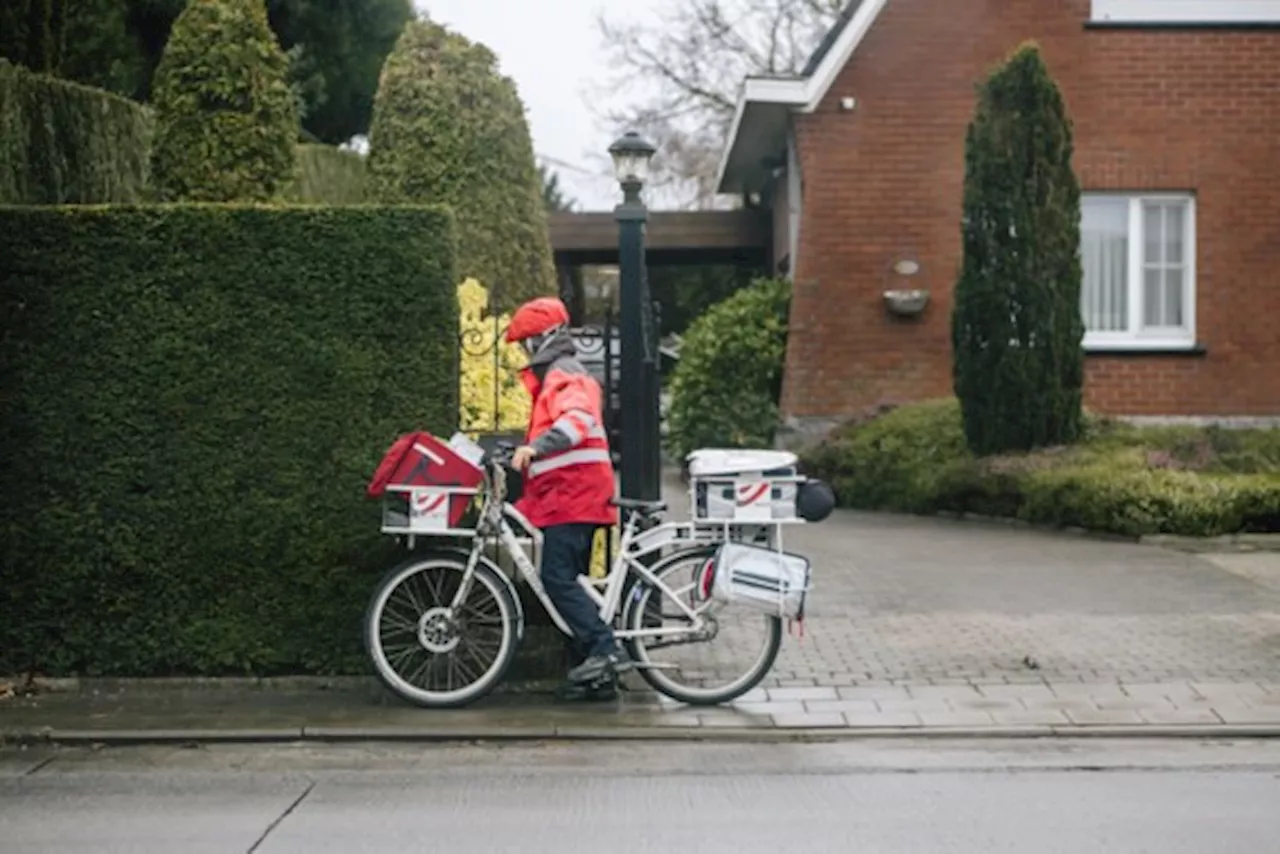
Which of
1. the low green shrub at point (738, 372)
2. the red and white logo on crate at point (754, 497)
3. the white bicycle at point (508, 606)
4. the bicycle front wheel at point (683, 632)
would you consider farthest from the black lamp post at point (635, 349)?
the low green shrub at point (738, 372)

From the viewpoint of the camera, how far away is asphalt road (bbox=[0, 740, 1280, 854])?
5.77m

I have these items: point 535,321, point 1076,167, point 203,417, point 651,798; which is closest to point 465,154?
point 203,417

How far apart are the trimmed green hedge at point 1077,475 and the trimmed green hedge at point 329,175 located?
5487 mm

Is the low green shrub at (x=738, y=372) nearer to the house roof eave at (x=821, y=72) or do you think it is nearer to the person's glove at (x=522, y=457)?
the house roof eave at (x=821, y=72)

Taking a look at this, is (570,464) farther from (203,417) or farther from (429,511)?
(203,417)

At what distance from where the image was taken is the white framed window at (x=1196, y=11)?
1770cm

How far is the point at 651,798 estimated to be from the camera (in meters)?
6.43

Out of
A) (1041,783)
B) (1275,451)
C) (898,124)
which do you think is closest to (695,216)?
(898,124)

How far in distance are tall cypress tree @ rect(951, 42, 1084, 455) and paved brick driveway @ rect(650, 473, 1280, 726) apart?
206 cm

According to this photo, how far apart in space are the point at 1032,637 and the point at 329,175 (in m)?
11.0

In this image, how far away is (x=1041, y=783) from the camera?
6.62 m

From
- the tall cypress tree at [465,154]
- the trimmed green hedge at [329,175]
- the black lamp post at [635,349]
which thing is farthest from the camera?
the trimmed green hedge at [329,175]

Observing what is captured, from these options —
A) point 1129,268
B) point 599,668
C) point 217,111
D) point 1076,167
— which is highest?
point 1076,167

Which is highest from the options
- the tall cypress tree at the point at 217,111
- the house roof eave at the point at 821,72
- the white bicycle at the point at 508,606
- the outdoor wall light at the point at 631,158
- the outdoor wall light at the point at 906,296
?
the house roof eave at the point at 821,72
